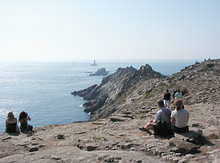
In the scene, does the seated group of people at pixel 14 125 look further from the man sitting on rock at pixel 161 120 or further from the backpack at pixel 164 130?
the backpack at pixel 164 130

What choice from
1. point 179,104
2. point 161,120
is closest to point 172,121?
point 161,120

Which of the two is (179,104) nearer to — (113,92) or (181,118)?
(181,118)

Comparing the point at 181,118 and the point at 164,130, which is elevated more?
the point at 181,118

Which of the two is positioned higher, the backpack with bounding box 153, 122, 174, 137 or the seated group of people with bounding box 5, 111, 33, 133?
the backpack with bounding box 153, 122, 174, 137

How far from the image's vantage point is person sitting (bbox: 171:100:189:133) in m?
12.2

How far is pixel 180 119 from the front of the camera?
12.2 metres

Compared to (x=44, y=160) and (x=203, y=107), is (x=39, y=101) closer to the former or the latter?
(x=203, y=107)

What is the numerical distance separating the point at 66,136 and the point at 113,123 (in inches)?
154

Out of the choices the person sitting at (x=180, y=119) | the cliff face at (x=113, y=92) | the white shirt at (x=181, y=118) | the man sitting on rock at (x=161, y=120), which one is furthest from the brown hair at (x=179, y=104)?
the cliff face at (x=113, y=92)

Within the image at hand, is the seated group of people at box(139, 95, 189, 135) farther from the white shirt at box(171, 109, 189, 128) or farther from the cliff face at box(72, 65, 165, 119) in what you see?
the cliff face at box(72, 65, 165, 119)

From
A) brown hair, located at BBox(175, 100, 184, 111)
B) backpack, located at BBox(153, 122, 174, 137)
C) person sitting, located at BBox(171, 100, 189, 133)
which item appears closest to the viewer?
backpack, located at BBox(153, 122, 174, 137)

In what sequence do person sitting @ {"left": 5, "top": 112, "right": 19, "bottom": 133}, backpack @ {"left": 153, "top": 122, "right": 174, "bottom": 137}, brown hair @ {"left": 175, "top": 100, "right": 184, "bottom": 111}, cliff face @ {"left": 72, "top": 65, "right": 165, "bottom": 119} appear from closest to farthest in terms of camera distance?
1. backpack @ {"left": 153, "top": 122, "right": 174, "bottom": 137}
2. brown hair @ {"left": 175, "top": 100, "right": 184, "bottom": 111}
3. person sitting @ {"left": 5, "top": 112, "right": 19, "bottom": 133}
4. cliff face @ {"left": 72, "top": 65, "right": 165, "bottom": 119}

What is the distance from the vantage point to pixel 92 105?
315ft

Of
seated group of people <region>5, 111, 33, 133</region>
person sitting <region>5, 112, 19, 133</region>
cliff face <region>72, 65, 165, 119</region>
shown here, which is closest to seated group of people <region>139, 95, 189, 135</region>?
seated group of people <region>5, 111, 33, 133</region>
